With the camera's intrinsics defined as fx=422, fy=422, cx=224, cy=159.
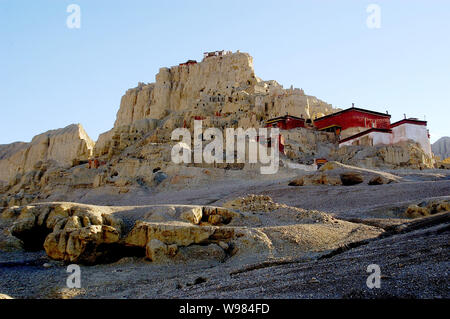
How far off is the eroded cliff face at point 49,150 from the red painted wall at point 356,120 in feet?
105

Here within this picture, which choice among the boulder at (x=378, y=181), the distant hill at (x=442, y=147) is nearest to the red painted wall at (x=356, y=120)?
the boulder at (x=378, y=181)

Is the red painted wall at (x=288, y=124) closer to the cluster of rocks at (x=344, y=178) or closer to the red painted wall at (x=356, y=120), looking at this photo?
the red painted wall at (x=356, y=120)

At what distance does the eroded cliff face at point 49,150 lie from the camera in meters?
57.5

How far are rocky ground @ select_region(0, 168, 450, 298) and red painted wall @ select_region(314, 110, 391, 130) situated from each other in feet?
95.3

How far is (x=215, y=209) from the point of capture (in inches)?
591

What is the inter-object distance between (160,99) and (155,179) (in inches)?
1393

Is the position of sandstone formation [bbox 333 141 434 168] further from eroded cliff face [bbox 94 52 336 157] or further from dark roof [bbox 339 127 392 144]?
eroded cliff face [bbox 94 52 336 157]

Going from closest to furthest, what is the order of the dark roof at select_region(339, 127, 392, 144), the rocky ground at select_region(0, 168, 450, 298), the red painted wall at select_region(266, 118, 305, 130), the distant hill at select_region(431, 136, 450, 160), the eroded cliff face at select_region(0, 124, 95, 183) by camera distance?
the rocky ground at select_region(0, 168, 450, 298)
the dark roof at select_region(339, 127, 392, 144)
the red painted wall at select_region(266, 118, 305, 130)
the eroded cliff face at select_region(0, 124, 95, 183)
the distant hill at select_region(431, 136, 450, 160)

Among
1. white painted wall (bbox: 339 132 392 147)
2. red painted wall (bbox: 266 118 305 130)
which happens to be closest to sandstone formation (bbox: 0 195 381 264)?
white painted wall (bbox: 339 132 392 147)

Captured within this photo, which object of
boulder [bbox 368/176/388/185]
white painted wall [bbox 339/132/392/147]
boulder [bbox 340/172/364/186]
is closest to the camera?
boulder [bbox 368/176/388/185]

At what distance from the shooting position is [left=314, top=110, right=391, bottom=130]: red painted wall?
46.4 metres

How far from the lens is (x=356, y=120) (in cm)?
4644
